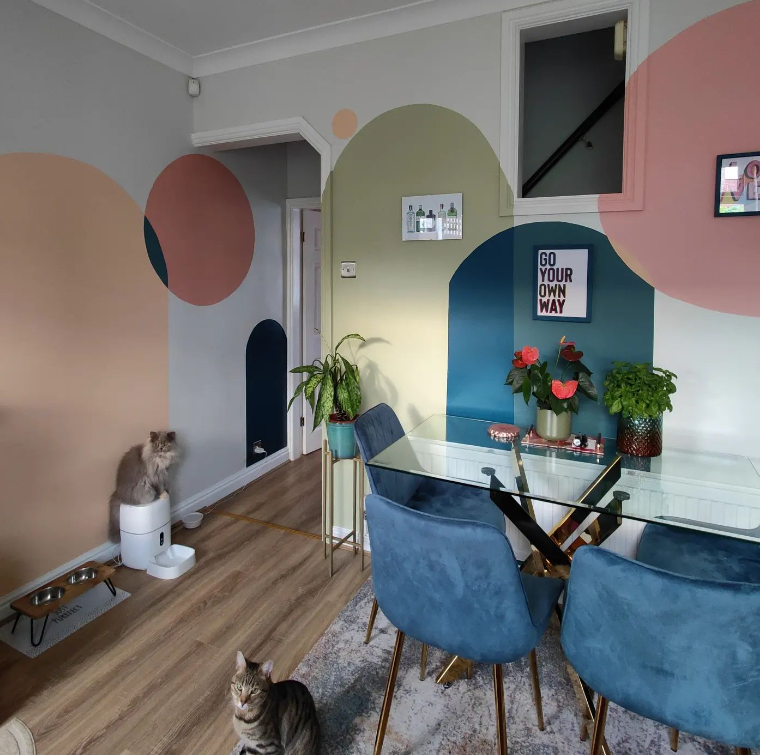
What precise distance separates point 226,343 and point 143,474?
1.12 m

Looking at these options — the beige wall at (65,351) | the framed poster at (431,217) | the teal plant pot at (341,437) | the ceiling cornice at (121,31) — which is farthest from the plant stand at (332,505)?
the ceiling cornice at (121,31)

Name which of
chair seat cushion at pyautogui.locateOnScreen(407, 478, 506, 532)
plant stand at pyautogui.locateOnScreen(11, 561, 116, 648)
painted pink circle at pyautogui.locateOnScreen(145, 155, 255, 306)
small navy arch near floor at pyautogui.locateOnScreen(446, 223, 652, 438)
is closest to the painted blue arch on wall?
small navy arch near floor at pyautogui.locateOnScreen(446, 223, 652, 438)

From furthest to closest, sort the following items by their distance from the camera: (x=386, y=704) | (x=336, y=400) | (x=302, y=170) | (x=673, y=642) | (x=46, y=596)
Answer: (x=302, y=170) → (x=336, y=400) → (x=46, y=596) → (x=386, y=704) → (x=673, y=642)

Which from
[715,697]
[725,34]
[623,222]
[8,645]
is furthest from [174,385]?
[725,34]

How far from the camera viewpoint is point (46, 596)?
2359 mm

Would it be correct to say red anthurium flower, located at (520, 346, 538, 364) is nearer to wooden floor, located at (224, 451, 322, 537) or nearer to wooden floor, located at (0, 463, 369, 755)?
wooden floor, located at (0, 463, 369, 755)

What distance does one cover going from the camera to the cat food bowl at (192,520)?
327cm

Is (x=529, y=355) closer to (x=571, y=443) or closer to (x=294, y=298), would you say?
(x=571, y=443)

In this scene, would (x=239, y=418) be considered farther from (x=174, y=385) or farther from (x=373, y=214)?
(x=373, y=214)

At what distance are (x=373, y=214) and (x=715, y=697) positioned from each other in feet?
7.91

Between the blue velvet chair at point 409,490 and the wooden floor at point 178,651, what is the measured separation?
0.46 meters

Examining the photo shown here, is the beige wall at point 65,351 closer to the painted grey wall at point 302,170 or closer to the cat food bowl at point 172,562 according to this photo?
the cat food bowl at point 172,562

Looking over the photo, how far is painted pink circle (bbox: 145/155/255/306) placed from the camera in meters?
3.13

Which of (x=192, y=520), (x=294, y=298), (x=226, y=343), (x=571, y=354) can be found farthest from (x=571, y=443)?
(x=294, y=298)
